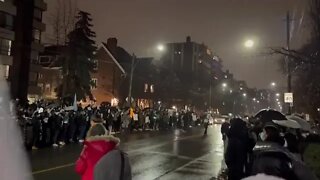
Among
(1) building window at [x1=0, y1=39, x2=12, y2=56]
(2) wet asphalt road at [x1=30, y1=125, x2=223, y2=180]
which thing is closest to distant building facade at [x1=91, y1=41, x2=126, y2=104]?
(1) building window at [x1=0, y1=39, x2=12, y2=56]

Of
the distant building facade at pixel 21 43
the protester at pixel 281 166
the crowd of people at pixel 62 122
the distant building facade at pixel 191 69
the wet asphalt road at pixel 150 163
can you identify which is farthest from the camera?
the distant building facade at pixel 191 69

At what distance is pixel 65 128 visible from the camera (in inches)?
873

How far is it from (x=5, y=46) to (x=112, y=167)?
4776cm

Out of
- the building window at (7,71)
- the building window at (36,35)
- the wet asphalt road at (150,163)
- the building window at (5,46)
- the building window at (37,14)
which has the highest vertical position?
the building window at (37,14)

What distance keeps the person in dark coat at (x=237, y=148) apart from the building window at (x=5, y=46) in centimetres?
4315

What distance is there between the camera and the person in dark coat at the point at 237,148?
9312 millimetres

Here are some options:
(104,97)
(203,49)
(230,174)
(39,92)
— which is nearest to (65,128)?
(230,174)

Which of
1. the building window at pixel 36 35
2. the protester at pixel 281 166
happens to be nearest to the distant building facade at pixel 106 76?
the building window at pixel 36 35

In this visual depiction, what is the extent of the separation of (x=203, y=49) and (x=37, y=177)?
125509 mm

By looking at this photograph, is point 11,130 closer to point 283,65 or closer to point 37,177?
point 37,177

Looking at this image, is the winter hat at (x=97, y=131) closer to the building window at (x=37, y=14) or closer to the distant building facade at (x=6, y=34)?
the distant building facade at (x=6, y=34)

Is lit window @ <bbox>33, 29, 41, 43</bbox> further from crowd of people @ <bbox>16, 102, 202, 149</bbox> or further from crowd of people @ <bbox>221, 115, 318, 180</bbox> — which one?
crowd of people @ <bbox>221, 115, 318, 180</bbox>

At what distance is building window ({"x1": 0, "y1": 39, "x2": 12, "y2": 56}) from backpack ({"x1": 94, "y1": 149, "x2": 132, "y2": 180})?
46841mm

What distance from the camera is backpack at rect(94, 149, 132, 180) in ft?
14.6
